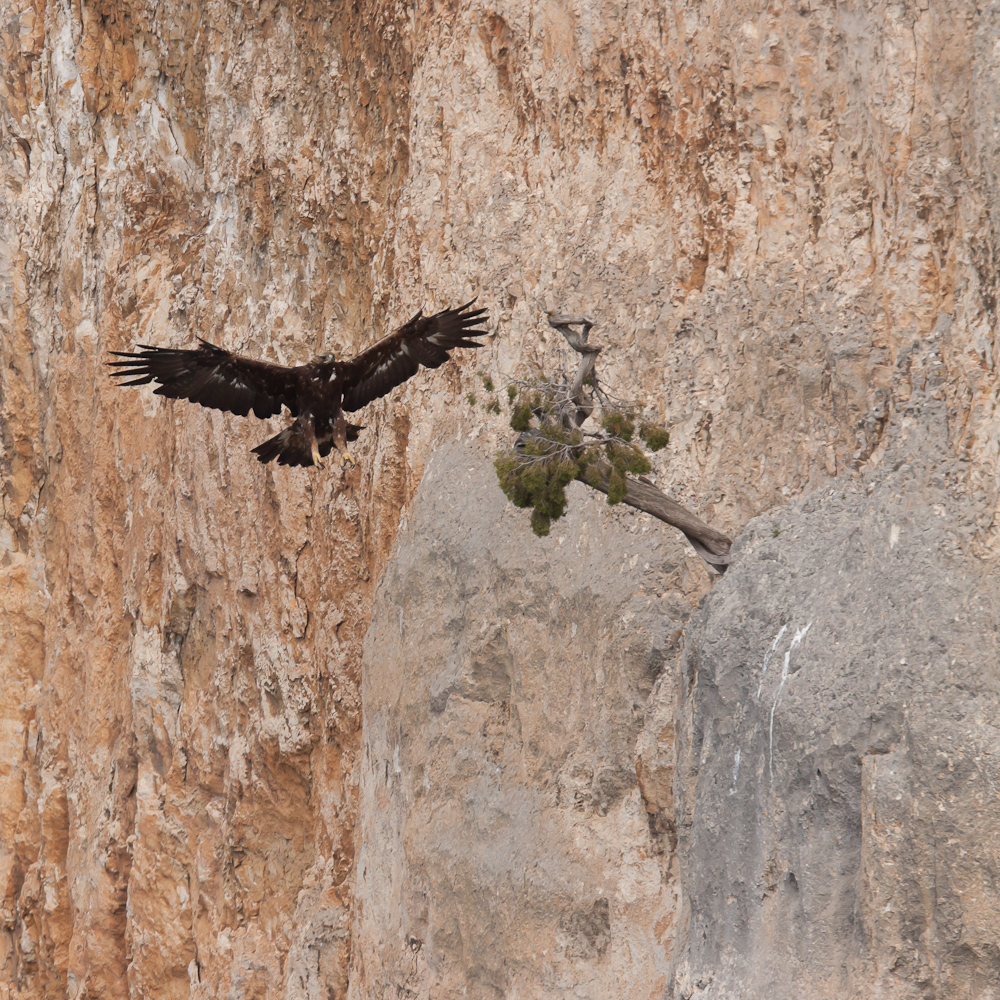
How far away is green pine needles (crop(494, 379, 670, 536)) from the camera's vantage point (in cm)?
903

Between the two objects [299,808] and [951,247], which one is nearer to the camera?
[951,247]

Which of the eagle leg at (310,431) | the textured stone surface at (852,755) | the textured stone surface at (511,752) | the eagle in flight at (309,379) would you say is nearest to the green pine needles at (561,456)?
the eagle in flight at (309,379)

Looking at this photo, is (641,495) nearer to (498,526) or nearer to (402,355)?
(402,355)

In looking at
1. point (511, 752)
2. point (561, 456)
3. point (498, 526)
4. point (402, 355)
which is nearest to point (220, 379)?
point (402, 355)

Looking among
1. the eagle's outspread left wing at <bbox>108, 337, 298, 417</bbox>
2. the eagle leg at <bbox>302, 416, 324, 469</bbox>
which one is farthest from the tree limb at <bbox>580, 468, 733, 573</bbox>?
the eagle's outspread left wing at <bbox>108, 337, 298, 417</bbox>

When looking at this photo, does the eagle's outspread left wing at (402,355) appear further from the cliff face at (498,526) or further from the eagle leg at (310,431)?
the cliff face at (498,526)

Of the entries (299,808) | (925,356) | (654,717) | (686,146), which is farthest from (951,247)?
(299,808)

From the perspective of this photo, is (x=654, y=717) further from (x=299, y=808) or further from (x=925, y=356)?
(x=299, y=808)

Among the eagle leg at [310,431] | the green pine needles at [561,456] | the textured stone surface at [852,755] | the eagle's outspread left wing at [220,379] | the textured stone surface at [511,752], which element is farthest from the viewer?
the eagle leg at [310,431]

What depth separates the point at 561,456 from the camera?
922cm

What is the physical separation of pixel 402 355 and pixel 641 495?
2.48 m

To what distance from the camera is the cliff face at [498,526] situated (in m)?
8.19

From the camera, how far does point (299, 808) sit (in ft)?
51.3

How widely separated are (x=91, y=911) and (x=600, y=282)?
35.1 feet
